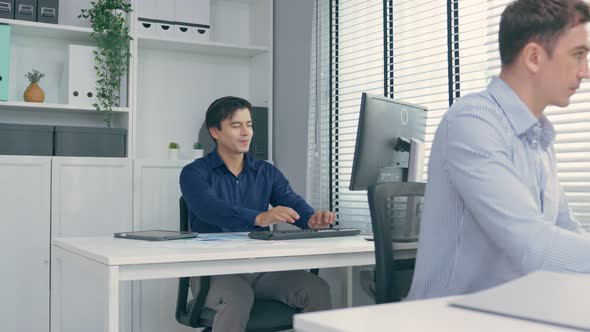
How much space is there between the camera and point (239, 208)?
108 inches

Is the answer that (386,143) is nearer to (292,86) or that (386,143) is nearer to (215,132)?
(215,132)

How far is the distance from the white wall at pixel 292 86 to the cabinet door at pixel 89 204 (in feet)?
3.27

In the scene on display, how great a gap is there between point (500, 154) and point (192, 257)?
3.26ft

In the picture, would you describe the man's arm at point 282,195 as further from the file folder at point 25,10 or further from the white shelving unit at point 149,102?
the file folder at point 25,10

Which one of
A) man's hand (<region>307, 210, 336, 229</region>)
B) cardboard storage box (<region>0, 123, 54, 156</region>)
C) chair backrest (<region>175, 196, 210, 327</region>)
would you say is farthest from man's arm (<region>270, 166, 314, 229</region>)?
cardboard storage box (<region>0, 123, 54, 156</region>)

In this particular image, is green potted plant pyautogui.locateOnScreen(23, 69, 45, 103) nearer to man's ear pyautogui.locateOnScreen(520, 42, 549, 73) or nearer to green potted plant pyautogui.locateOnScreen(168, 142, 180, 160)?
green potted plant pyautogui.locateOnScreen(168, 142, 180, 160)

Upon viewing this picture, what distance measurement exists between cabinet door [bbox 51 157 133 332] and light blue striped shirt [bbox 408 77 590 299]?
2596 mm

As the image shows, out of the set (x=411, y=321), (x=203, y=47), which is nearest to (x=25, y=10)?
(x=203, y=47)

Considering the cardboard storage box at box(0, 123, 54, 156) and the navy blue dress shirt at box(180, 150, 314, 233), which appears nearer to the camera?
the navy blue dress shirt at box(180, 150, 314, 233)

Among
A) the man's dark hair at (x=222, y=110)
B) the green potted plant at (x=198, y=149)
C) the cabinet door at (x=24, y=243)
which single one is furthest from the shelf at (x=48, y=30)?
the man's dark hair at (x=222, y=110)

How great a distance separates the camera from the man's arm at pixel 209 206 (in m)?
2.72

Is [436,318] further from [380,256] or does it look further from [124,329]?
[124,329]

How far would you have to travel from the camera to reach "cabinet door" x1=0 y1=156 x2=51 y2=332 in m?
3.53

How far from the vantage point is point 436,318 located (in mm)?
844
